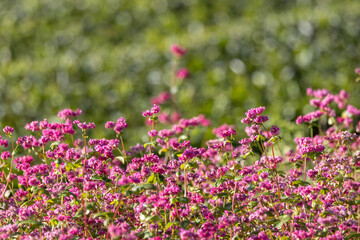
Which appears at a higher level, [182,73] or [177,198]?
[182,73]

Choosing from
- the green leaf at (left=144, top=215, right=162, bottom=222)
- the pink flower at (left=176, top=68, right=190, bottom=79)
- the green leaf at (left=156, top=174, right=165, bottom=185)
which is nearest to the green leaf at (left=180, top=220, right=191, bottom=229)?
the green leaf at (left=144, top=215, right=162, bottom=222)

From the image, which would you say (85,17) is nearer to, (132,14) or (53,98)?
(132,14)

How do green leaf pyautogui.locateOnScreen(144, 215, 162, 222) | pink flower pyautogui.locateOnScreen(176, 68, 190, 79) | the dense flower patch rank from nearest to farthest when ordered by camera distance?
green leaf pyautogui.locateOnScreen(144, 215, 162, 222) → the dense flower patch → pink flower pyautogui.locateOnScreen(176, 68, 190, 79)

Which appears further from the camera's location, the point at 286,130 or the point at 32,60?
the point at 32,60

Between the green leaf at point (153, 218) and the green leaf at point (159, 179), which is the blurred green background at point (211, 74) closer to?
the green leaf at point (159, 179)

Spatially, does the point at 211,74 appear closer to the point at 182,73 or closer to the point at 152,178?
the point at 182,73

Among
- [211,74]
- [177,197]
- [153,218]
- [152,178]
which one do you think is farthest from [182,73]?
[153,218]

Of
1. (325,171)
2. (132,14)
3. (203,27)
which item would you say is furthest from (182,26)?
(325,171)

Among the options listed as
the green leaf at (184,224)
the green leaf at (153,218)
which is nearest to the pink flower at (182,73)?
the green leaf at (153,218)

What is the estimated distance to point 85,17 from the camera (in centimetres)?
1148

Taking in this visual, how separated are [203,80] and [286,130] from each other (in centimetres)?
252

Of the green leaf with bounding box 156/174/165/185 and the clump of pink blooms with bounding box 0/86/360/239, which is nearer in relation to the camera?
the clump of pink blooms with bounding box 0/86/360/239

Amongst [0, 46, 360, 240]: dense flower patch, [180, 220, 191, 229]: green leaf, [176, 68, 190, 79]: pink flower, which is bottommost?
[180, 220, 191, 229]: green leaf

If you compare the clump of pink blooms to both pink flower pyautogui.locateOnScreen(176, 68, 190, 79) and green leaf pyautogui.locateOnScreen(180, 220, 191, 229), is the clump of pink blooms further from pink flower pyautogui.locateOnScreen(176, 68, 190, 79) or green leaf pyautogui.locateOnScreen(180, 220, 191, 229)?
pink flower pyautogui.locateOnScreen(176, 68, 190, 79)
